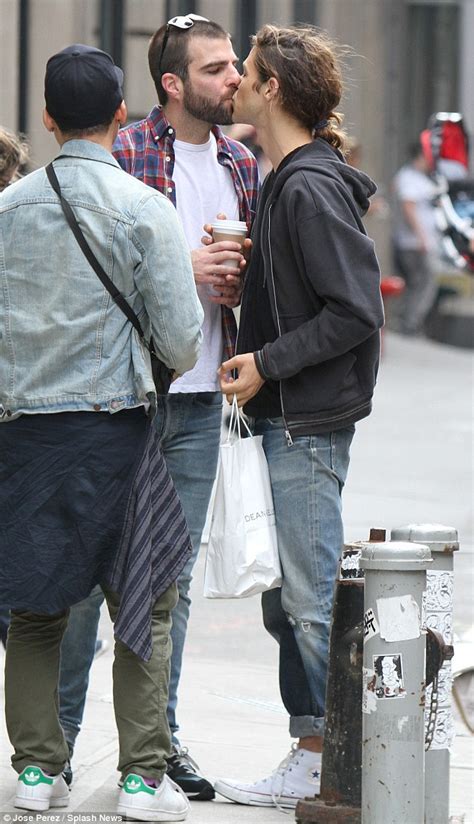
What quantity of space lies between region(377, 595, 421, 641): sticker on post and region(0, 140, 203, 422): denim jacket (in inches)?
31.7

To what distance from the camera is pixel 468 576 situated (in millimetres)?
7254

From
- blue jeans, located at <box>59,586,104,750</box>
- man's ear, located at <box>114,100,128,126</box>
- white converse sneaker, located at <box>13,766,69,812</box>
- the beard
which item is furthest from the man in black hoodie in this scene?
white converse sneaker, located at <box>13,766,69,812</box>

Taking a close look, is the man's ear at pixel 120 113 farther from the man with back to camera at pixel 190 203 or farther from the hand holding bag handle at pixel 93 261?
the man with back to camera at pixel 190 203

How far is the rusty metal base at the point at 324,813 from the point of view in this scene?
362cm

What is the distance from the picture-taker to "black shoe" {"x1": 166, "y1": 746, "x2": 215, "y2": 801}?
4059mm

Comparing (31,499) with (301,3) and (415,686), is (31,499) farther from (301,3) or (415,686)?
(301,3)

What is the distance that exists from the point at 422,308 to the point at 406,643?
14.9 meters

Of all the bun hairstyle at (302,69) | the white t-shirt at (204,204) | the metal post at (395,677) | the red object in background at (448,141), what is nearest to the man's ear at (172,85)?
the white t-shirt at (204,204)

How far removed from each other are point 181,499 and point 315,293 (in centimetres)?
77

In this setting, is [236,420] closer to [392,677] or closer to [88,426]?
[88,426]

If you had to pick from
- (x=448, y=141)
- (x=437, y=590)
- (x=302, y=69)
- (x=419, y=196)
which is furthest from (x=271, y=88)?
(x=419, y=196)

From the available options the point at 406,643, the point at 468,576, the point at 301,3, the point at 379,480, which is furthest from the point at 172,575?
the point at 301,3

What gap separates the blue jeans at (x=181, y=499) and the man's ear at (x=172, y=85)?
87 centimetres

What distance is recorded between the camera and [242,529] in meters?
3.79
